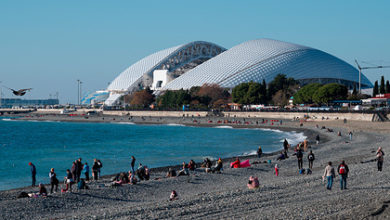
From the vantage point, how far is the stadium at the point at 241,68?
98.2m

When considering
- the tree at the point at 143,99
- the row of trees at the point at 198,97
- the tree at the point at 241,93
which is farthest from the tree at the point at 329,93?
the tree at the point at 143,99

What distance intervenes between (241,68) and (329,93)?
87.4ft

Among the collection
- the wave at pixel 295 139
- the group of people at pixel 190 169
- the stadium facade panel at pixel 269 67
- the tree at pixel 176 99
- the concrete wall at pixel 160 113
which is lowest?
the wave at pixel 295 139

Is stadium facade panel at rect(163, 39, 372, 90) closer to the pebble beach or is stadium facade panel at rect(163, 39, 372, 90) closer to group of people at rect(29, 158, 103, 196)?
the pebble beach

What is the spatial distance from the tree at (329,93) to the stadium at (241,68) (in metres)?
19.5

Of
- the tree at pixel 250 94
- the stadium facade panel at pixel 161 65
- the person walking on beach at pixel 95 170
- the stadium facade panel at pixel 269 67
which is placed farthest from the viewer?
the stadium facade panel at pixel 161 65

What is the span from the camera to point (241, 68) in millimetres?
99625

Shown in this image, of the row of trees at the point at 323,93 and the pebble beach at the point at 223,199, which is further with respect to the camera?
the row of trees at the point at 323,93

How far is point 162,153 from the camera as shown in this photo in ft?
116

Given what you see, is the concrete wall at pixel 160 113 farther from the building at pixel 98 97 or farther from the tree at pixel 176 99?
the building at pixel 98 97

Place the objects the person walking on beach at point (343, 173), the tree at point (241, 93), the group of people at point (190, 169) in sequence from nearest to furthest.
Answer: the person walking on beach at point (343, 173) → the group of people at point (190, 169) → the tree at point (241, 93)

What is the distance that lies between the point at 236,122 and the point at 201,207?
55.0m

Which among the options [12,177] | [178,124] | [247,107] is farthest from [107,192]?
[247,107]

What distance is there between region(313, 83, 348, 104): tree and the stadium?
19.5 m
